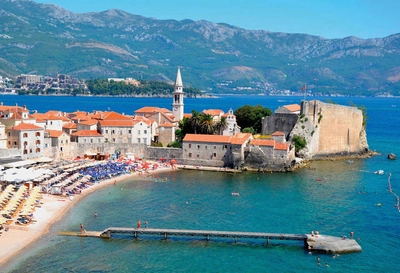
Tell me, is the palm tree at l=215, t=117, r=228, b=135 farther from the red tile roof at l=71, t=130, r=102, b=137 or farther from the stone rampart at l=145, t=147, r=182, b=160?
the red tile roof at l=71, t=130, r=102, b=137

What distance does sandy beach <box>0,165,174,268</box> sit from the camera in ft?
103

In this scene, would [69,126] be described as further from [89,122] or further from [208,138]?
[208,138]

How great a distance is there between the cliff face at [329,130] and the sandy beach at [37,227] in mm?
32743

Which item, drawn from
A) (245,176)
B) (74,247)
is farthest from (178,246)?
(245,176)

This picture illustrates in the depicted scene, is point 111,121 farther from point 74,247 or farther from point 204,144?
point 74,247

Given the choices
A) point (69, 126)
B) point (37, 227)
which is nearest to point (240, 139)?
point (69, 126)

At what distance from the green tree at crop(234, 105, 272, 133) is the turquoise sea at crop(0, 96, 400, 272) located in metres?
14.2

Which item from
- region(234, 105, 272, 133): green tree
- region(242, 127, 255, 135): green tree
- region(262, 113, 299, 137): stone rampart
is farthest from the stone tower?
region(262, 113, 299, 137): stone rampart

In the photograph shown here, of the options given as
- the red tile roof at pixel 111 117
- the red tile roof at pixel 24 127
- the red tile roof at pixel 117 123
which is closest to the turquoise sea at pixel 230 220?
the red tile roof at pixel 117 123

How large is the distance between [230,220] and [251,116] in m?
34.0

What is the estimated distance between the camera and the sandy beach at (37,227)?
31.3 meters

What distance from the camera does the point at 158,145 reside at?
64938 millimetres

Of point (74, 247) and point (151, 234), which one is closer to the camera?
point (74, 247)

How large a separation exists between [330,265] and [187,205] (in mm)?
16042
